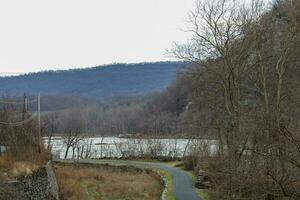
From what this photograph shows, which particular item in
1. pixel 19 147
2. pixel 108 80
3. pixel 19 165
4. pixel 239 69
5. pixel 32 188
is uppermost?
pixel 108 80

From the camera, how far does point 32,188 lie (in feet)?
75.4

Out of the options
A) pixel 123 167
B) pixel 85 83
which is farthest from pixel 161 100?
pixel 85 83

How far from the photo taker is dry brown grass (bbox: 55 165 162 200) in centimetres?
2956

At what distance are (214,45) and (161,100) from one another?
77.3 m

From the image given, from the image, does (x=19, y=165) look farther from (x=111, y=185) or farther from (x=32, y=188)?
(x=111, y=185)

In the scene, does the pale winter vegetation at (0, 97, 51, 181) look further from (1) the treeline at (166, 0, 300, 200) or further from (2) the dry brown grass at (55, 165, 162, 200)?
(1) the treeline at (166, 0, 300, 200)

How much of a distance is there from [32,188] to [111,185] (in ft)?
44.8

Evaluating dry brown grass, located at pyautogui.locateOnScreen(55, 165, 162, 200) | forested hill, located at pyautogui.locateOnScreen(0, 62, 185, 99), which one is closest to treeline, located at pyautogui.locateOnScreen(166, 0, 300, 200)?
dry brown grass, located at pyautogui.locateOnScreen(55, 165, 162, 200)

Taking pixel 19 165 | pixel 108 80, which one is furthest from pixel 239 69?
pixel 108 80

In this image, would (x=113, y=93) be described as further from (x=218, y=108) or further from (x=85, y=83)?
(x=218, y=108)

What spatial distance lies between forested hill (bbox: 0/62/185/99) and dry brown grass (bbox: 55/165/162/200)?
4537 inches

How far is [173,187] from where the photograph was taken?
3225 cm

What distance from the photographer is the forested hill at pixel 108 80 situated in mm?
162250

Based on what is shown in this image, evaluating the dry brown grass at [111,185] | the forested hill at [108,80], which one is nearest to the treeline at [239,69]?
the dry brown grass at [111,185]
